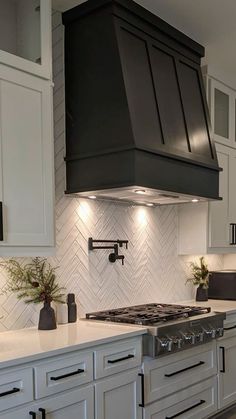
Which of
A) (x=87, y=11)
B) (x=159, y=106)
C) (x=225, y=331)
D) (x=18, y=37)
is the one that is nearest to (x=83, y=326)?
(x=225, y=331)

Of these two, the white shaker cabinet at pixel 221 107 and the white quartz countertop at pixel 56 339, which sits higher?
the white shaker cabinet at pixel 221 107

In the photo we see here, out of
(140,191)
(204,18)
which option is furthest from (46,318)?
(204,18)

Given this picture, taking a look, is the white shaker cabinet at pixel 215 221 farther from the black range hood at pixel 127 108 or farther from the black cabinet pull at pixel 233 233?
the black range hood at pixel 127 108

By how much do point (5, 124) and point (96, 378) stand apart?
1.45 m

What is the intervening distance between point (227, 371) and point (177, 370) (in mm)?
774

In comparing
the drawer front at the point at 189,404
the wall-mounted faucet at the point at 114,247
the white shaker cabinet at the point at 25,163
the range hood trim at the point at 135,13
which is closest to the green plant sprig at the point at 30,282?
the white shaker cabinet at the point at 25,163

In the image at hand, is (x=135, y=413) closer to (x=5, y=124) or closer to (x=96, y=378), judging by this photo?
(x=96, y=378)

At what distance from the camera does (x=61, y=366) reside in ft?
7.02

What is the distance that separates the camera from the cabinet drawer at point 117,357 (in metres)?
2.34

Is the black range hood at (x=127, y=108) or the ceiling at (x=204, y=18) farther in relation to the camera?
the ceiling at (x=204, y=18)

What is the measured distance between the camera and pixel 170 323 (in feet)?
9.06

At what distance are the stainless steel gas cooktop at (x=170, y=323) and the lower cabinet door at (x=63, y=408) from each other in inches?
20.4

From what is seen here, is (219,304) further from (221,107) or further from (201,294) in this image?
(221,107)

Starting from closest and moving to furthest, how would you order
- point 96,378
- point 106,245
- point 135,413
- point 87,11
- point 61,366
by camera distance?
point 61,366 < point 96,378 < point 135,413 < point 87,11 < point 106,245
